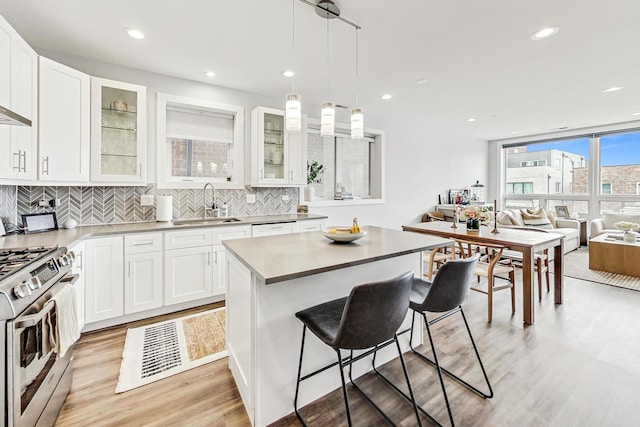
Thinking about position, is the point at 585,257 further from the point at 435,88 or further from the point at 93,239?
the point at 93,239

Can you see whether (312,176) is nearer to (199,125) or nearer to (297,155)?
(297,155)

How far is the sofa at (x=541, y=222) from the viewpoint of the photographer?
5913mm

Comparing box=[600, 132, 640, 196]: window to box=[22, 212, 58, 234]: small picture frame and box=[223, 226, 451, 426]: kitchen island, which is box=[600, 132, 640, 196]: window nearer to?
box=[223, 226, 451, 426]: kitchen island

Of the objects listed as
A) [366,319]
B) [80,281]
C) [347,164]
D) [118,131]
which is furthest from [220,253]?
[347,164]

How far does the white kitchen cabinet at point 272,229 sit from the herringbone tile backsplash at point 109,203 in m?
0.61

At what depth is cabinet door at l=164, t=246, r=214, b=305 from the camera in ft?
9.70

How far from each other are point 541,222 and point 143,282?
A: 7218 millimetres

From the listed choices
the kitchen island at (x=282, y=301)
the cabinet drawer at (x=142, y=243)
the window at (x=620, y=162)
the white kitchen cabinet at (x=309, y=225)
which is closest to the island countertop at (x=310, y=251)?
the kitchen island at (x=282, y=301)

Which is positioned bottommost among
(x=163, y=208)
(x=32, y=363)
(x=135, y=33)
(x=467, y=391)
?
(x=467, y=391)

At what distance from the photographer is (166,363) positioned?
2.17m

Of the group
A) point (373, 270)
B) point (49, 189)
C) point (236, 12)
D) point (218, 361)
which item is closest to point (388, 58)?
point (236, 12)

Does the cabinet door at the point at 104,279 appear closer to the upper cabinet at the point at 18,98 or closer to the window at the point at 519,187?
the upper cabinet at the point at 18,98

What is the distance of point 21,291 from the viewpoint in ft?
4.13

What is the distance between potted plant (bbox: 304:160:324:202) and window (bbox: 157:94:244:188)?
3.53 ft
